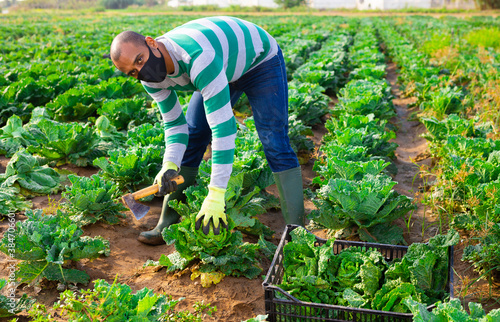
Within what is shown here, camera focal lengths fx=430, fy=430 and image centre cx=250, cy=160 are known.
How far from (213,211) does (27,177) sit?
2390 mm

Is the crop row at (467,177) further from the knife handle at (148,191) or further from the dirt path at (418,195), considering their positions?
the knife handle at (148,191)

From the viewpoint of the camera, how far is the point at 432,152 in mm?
4668

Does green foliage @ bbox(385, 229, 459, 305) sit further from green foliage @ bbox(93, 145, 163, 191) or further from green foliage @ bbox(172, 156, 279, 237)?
green foliage @ bbox(93, 145, 163, 191)

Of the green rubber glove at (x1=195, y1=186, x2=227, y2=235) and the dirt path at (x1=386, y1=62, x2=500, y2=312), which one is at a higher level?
the green rubber glove at (x1=195, y1=186, x2=227, y2=235)

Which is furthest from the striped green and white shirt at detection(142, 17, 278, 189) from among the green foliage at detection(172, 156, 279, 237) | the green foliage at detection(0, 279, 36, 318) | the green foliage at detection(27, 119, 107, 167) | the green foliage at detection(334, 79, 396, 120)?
the green foliage at detection(334, 79, 396, 120)

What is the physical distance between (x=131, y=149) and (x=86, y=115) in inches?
96.2

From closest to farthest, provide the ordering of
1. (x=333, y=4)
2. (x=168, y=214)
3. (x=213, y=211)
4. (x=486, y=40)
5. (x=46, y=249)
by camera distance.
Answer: (x=213, y=211)
(x=46, y=249)
(x=168, y=214)
(x=486, y=40)
(x=333, y=4)

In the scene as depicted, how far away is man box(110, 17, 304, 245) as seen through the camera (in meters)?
2.32

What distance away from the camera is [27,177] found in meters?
4.02

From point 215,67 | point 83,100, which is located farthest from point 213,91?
point 83,100

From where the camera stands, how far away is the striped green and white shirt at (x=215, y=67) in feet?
7.64

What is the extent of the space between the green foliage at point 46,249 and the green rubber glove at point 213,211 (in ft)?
2.34

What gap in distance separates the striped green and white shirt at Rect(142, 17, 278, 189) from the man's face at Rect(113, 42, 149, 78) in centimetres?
16

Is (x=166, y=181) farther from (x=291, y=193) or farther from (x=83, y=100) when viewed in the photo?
(x=83, y=100)
